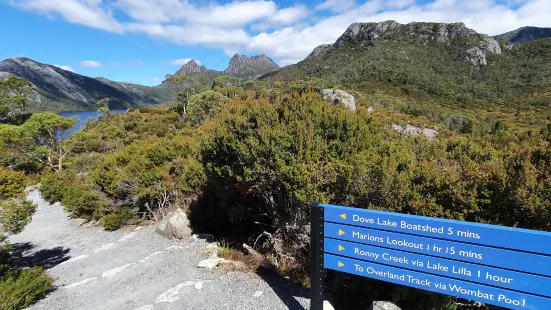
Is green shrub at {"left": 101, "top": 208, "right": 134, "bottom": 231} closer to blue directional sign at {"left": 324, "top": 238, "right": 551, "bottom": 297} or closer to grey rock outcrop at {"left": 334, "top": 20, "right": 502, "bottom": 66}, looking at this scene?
blue directional sign at {"left": 324, "top": 238, "right": 551, "bottom": 297}

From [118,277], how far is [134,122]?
30641 mm

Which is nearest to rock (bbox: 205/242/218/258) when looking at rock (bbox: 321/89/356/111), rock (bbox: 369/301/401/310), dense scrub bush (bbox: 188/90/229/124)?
rock (bbox: 369/301/401/310)

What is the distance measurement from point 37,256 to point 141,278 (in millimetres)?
5863

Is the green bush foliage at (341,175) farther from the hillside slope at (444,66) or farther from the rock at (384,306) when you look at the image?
the hillside slope at (444,66)

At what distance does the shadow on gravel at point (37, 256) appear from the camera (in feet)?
30.0

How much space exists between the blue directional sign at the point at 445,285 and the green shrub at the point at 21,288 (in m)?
5.97

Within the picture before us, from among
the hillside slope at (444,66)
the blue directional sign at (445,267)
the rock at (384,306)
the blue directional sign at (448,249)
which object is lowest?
the rock at (384,306)

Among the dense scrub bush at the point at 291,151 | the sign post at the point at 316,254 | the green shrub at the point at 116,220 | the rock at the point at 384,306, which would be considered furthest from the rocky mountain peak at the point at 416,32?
the sign post at the point at 316,254

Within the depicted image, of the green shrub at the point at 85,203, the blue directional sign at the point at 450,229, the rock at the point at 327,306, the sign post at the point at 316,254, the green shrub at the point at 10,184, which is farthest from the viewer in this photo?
the green shrub at the point at 85,203

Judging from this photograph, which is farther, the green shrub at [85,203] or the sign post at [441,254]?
the green shrub at [85,203]

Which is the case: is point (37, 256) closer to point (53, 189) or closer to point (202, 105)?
point (53, 189)

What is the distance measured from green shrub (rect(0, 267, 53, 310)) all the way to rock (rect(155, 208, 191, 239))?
10.4ft

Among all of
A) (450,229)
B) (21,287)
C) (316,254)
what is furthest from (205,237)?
(450,229)

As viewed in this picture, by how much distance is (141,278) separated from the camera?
A: 690 cm
